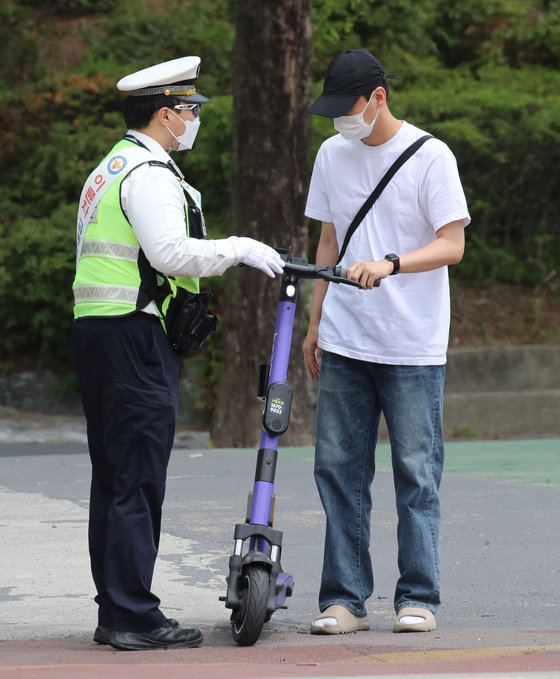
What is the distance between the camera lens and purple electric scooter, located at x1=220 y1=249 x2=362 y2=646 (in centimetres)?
405

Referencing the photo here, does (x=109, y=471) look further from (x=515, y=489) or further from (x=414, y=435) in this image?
(x=515, y=489)

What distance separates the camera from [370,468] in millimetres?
4543

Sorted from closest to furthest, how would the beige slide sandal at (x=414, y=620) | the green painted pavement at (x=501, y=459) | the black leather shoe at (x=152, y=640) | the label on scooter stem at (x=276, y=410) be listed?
the black leather shoe at (x=152, y=640) → the label on scooter stem at (x=276, y=410) → the beige slide sandal at (x=414, y=620) → the green painted pavement at (x=501, y=459)

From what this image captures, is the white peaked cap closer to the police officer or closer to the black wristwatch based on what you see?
the police officer

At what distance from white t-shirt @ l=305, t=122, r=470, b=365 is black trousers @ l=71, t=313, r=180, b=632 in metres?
0.74

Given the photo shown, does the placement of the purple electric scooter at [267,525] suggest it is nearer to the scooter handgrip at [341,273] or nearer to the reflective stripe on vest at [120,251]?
the scooter handgrip at [341,273]

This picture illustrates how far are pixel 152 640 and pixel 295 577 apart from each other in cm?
139

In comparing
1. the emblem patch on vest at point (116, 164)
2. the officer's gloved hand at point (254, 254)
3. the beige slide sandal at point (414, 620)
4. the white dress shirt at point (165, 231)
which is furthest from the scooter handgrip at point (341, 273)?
the beige slide sandal at point (414, 620)

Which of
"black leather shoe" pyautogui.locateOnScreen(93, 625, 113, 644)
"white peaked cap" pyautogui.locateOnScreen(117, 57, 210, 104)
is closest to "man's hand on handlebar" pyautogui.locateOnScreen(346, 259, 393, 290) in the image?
"white peaked cap" pyautogui.locateOnScreen(117, 57, 210, 104)

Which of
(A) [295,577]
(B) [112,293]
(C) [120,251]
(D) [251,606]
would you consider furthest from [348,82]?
(A) [295,577]

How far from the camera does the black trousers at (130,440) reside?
13.3ft

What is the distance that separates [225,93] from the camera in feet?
50.2

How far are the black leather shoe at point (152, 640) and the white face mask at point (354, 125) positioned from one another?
6.01 ft

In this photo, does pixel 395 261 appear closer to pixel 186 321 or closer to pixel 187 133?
pixel 186 321
